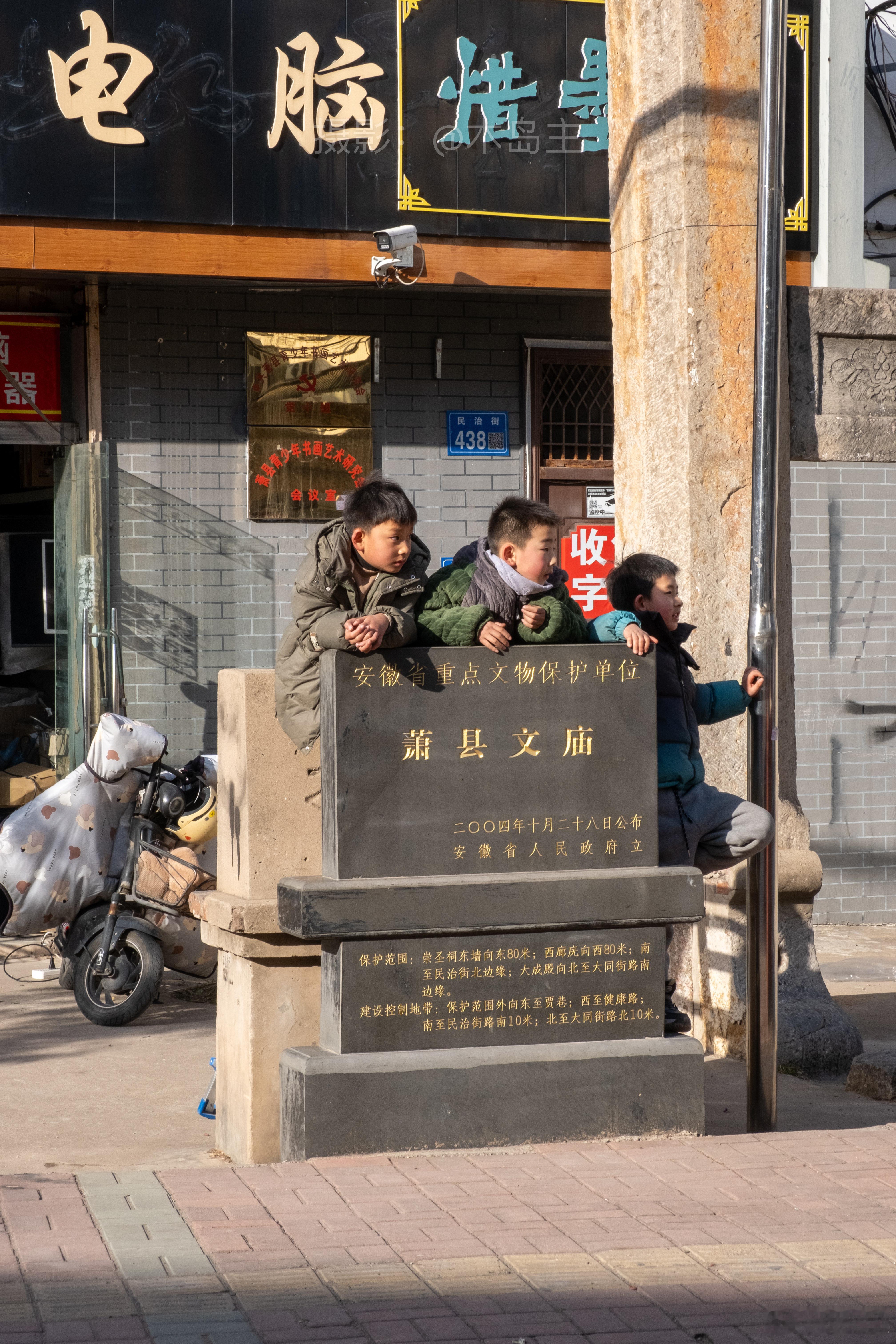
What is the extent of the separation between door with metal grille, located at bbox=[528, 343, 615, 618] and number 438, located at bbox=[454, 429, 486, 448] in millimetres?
440

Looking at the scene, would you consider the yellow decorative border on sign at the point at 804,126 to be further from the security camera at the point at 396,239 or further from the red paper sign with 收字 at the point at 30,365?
the red paper sign with 收字 at the point at 30,365

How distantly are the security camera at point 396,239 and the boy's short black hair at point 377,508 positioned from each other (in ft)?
17.4

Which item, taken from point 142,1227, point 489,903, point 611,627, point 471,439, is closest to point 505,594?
point 611,627

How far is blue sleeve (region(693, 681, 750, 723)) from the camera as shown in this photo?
5.79 meters

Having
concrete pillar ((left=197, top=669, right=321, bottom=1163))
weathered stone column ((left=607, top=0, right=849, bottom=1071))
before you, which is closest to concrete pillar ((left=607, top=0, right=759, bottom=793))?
weathered stone column ((left=607, top=0, right=849, bottom=1071))

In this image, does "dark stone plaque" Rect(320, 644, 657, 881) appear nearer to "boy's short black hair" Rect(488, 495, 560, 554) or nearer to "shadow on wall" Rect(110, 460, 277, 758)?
"boy's short black hair" Rect(488, 495, 560, 554)

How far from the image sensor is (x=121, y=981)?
302 inches

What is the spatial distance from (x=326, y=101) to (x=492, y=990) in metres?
6.98

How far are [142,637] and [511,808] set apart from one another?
5944 millimetres

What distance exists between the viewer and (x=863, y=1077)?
21.5ft

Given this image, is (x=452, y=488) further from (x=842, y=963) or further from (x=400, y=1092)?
(x=400, y=1092)

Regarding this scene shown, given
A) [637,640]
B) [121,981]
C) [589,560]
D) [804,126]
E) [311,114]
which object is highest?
[804,126]

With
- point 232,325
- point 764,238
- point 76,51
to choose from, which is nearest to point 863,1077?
point 764,238

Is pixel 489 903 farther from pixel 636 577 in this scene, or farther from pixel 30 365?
pixel 30 365
